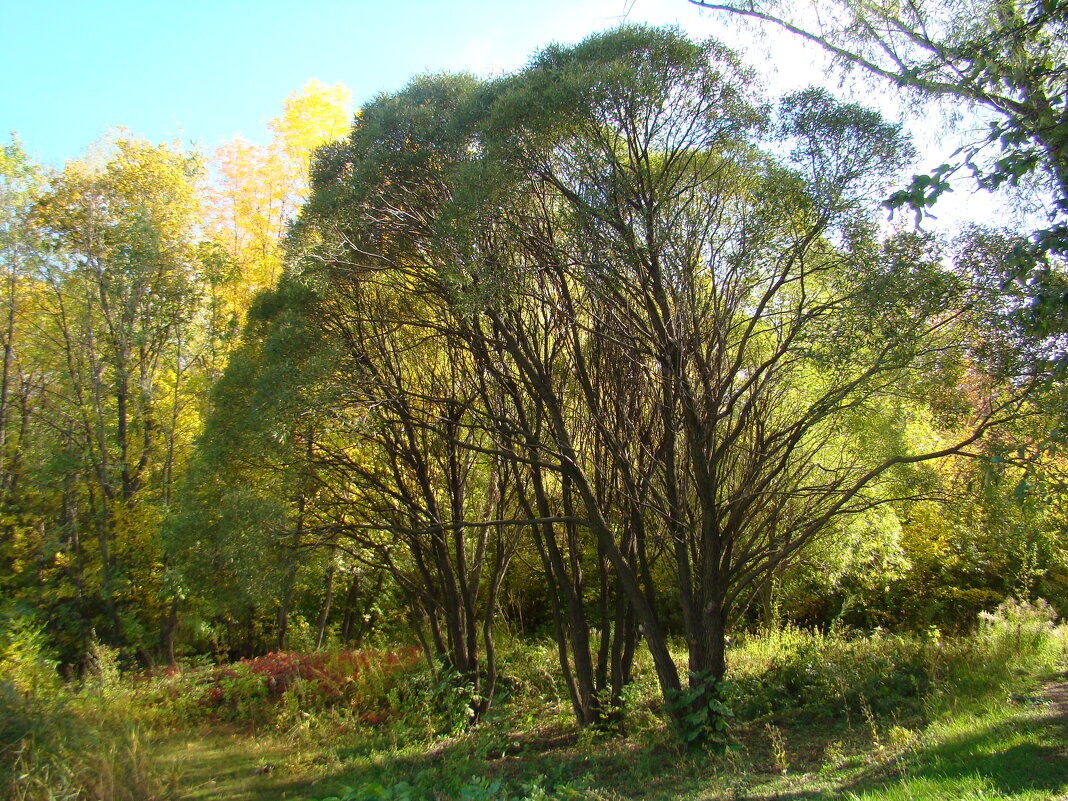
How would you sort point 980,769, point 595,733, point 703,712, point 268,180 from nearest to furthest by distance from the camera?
point 980,769 < point 703,712 < point 595,733 < point 268,180

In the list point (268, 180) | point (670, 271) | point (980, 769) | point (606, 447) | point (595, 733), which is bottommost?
point (595, 733)

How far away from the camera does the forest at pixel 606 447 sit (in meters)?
6.38

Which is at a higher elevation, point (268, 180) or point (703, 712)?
point (268, 180)

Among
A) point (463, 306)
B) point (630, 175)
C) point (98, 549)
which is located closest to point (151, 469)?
point (98, 549)

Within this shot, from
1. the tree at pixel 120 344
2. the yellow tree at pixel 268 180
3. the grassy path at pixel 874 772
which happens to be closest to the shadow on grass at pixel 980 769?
the grassy path at pixel 874 772

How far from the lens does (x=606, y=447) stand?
31.0 feet

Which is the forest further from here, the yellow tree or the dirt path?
the yellow tree

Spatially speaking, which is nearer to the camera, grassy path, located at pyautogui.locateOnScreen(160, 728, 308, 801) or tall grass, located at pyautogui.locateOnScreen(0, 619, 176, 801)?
tall grass, located at pyautogui.locateOnScreen(0, 619, 176, 801)

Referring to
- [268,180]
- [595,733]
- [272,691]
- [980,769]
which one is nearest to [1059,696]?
[980,769]

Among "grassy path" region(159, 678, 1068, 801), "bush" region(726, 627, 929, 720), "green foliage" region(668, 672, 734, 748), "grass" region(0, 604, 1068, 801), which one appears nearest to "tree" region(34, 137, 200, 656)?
"grass" region(0, 604, 1068, 801)

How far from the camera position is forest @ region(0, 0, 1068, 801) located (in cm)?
638

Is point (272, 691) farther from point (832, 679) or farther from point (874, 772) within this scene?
point (874, 772)

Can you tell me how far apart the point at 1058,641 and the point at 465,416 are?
8.70 meters

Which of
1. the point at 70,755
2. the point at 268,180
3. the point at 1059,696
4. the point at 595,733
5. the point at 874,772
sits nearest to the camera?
the point at 874,772
